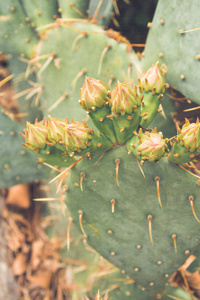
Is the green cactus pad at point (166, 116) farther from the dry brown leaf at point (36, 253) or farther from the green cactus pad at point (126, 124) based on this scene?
the dry brown leaf at point (36, 253)

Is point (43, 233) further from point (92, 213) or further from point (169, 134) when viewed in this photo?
point (169, 134)

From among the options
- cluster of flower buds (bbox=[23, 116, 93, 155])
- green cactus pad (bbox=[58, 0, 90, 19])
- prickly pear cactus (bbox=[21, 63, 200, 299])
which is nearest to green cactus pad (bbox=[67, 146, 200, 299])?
prickly pear cactus (bbox=[21, 63, 200, 299])

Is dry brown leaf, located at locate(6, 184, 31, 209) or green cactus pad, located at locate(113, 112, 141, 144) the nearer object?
green cactus pad, located at locate(113, 112, 141, 144)

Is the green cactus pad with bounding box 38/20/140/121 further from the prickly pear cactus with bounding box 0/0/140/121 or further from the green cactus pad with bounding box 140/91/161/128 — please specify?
the green cactus pad with bounding box 140/91/161/128

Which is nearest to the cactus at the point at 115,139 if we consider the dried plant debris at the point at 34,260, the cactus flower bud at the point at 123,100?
the cactus flower bud at the point at 123,100

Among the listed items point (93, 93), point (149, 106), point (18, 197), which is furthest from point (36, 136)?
point (18, 197)

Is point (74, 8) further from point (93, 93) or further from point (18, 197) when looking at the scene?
point (18, 197)

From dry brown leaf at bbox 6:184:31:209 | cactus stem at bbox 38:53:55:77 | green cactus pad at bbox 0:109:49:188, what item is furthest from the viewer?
dry brown leaf at bbox 6:184:31:209
